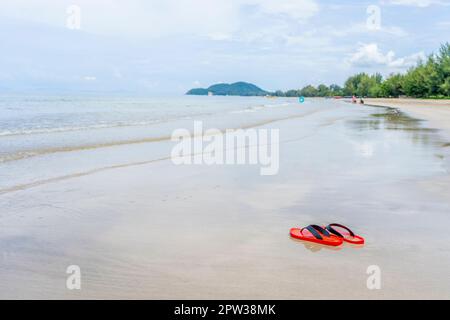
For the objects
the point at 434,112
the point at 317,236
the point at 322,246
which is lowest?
the point at 322,246

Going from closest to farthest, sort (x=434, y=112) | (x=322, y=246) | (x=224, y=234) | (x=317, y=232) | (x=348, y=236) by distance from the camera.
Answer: (x=322, y=246) < (x=317, y=232) < (x=348, y=236) < (x=224, y=234) < (x=434, y=112)

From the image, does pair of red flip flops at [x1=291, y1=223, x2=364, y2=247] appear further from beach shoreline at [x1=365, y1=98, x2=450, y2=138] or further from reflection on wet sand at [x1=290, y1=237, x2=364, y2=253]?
beach shoreline at [x1=365, y1=98, x2=450, y2=138]

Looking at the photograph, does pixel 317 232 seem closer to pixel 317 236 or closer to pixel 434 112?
pixel 317 236

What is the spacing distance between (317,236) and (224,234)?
149cm

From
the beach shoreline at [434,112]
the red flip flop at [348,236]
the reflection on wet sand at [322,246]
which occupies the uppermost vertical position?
the beach shoreline at [434,112]

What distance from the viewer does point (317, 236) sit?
6117mm

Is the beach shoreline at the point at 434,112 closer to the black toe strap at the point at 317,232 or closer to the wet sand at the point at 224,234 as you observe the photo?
the wet sand at the point at 224,234

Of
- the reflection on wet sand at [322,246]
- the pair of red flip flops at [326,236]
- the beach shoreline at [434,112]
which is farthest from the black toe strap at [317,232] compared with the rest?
the beach shoreline at [434,112]

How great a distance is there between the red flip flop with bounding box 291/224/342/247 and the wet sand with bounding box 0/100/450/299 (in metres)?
0.13

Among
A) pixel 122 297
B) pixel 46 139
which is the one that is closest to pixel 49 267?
pixel 122 297

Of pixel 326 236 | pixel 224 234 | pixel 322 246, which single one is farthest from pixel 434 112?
pixel 224 234

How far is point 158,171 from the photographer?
1259 centimetres

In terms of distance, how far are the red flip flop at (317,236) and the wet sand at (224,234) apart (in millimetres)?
133

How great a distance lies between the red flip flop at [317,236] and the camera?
6007 millimetres
